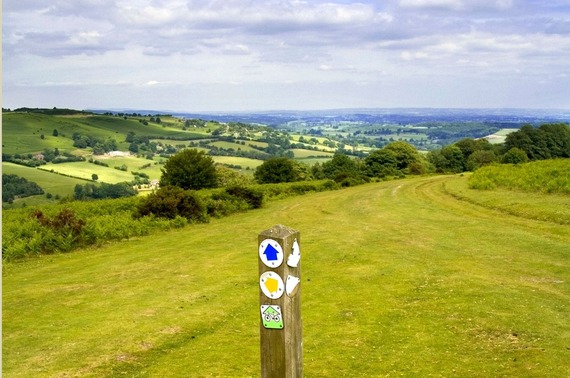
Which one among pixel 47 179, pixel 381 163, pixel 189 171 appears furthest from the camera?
pixel 47 179

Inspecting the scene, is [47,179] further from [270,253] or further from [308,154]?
[270,253]

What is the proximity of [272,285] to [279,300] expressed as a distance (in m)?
0.19

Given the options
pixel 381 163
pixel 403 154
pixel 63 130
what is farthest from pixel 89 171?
pixel 403 154

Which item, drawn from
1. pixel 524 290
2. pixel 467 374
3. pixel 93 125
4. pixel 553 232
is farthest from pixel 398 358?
pixel 93 125

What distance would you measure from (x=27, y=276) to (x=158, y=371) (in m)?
10.8

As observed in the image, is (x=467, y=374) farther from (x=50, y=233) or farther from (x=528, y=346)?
(x=50, y=233)

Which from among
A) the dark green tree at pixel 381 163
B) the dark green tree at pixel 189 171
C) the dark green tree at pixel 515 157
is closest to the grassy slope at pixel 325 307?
the dark green tree at pixel 189 171

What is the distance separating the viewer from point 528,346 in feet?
32.6

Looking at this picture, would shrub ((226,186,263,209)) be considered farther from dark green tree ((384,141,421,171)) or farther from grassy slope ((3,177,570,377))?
dark green tree ((384,141,421,171))

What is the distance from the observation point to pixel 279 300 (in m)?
6.19

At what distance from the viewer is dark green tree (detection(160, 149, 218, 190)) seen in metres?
45.2

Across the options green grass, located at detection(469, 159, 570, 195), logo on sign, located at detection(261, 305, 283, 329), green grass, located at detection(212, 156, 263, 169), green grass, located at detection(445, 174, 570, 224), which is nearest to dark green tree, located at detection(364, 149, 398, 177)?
green grass, located at detection(469, 159, 570, 195)

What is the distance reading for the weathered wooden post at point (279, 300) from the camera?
614cm

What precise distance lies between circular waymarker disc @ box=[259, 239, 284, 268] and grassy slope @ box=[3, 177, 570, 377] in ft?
12.9
